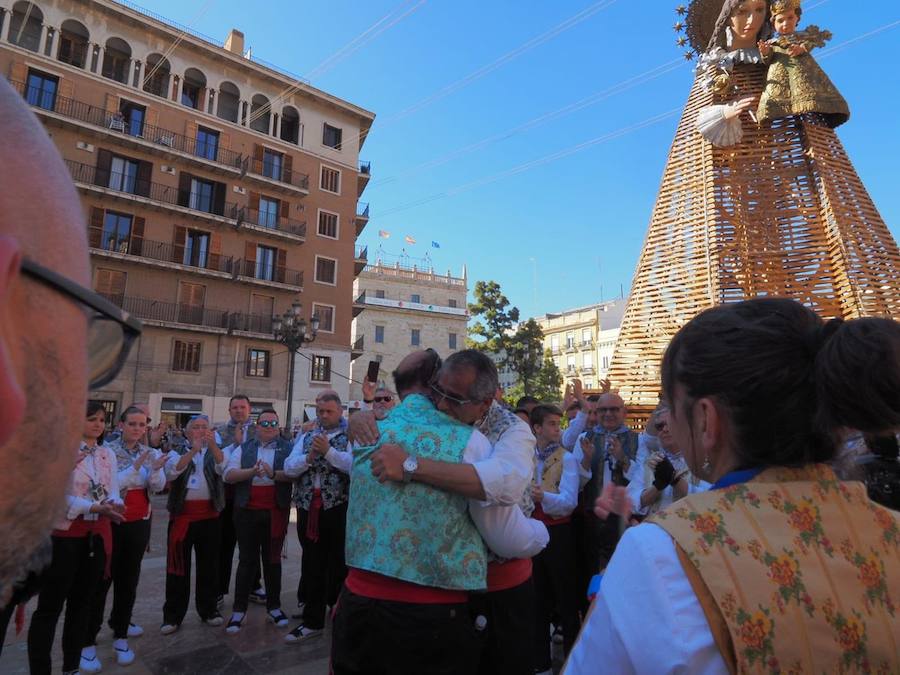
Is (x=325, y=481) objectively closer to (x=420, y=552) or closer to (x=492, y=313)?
(x=420, y=552)

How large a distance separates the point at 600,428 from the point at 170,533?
410 centimetres

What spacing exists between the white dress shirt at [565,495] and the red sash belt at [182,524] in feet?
10.3

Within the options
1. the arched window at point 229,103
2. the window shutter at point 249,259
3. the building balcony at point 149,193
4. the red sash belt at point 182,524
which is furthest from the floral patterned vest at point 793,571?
the arched window at point 229,103

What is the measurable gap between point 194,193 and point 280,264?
4561 millimetres

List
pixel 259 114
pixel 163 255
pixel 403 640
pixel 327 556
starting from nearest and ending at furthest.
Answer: pixel 403 640 → pixel 327 556 → pixel 163 255 → pixel 259 114

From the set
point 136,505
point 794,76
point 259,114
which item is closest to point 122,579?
point 136,505

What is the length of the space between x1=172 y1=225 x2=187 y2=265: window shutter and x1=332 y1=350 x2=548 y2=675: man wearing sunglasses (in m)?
23.3

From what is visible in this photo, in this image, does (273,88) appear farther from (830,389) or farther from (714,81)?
(830,389)

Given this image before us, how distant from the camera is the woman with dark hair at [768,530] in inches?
38.7

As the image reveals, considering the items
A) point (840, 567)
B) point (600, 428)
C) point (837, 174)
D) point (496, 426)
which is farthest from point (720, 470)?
point (837, 174)

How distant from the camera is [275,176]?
2594 centimetres

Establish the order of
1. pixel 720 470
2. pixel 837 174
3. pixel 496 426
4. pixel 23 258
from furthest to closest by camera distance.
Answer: pixel 837 174 → pixel 496 426 → pixel 720 470 → pixel 23 258

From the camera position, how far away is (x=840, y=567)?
42.1 inches

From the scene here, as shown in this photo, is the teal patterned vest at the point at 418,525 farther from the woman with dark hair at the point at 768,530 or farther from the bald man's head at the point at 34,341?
the bald man's head at the point at 34,341
